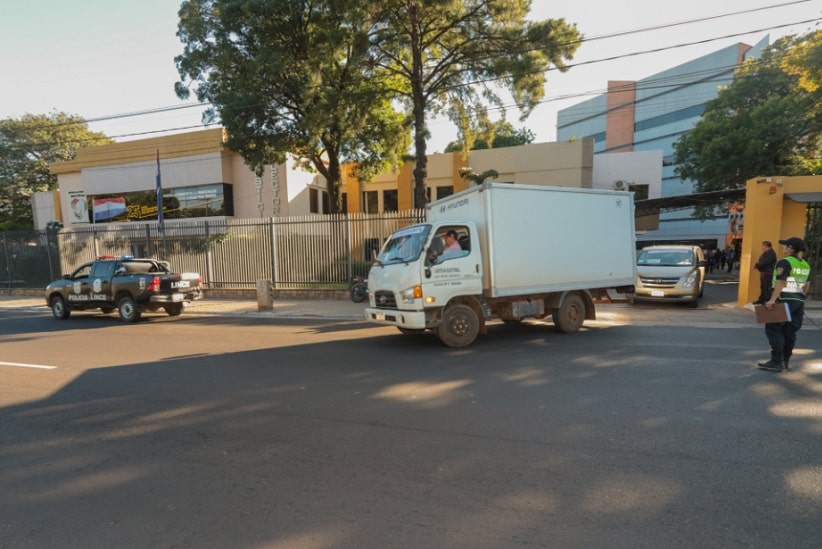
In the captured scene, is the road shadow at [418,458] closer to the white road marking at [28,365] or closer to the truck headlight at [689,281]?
the white road marking at [28,365]

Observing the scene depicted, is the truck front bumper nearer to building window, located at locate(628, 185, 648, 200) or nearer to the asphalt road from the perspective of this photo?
the asphalt road

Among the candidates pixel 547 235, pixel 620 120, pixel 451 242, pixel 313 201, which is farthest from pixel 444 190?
pixel 620 120

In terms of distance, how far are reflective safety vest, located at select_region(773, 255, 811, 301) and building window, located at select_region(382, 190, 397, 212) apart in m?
24.8

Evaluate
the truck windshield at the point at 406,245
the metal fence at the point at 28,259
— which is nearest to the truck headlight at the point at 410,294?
the truck windshield at the point at 406,245

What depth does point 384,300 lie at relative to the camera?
7.92 m

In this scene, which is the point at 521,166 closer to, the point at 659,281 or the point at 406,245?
the point at 659,281

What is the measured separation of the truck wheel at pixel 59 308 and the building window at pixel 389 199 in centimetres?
1931

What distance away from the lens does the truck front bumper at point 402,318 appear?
7293mm

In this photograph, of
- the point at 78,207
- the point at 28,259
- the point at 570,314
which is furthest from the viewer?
the point at 78,207

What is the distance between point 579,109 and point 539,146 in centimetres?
4055

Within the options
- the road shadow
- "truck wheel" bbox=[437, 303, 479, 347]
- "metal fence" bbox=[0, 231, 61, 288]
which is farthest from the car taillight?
"metal fence" bbox=[0, 231, 61, 288]

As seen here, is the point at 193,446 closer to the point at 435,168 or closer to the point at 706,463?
the point at 706,463

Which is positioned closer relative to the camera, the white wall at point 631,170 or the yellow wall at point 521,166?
the yellow wall at point 521,166

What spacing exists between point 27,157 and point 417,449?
158ft
